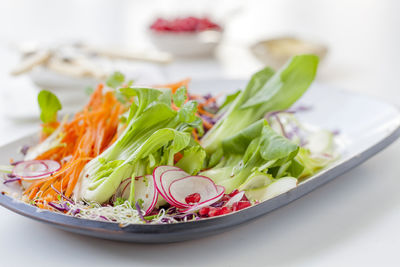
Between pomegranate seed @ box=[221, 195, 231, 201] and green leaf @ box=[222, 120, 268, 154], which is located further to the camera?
green leaf @ box=[222, 120, 268, 154]

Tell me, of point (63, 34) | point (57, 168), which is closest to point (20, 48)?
point (63, 34)

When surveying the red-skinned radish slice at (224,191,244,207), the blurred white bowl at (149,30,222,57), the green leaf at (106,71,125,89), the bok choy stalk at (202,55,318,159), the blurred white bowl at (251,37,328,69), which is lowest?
the red-skinned radish slice at (224,191,244,207)

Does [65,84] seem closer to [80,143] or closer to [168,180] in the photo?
[80,143]

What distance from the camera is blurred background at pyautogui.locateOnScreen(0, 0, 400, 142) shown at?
2.39 meters

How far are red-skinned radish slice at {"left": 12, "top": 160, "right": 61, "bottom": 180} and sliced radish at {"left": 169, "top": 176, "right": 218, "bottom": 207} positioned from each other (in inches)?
14.0

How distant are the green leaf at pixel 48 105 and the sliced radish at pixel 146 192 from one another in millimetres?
450

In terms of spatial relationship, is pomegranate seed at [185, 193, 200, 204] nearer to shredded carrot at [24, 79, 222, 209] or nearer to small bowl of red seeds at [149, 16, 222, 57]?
shredded carrot at [24, 79, 222, 209]

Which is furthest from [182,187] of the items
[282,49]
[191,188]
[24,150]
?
[282,49]

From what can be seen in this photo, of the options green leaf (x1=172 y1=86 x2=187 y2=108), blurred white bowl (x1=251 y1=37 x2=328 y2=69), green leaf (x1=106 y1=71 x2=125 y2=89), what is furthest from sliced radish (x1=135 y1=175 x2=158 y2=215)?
blurred white bowl (x1=251 y1=37 x2=328 y2=69)

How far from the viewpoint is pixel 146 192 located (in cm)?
133

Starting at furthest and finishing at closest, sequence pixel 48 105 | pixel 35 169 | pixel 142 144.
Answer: pixel 48 105
pixel 35 169
pixel 142 144

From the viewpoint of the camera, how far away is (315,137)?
1818 mm

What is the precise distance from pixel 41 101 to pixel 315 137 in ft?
2.98

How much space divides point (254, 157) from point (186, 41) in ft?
6.05
